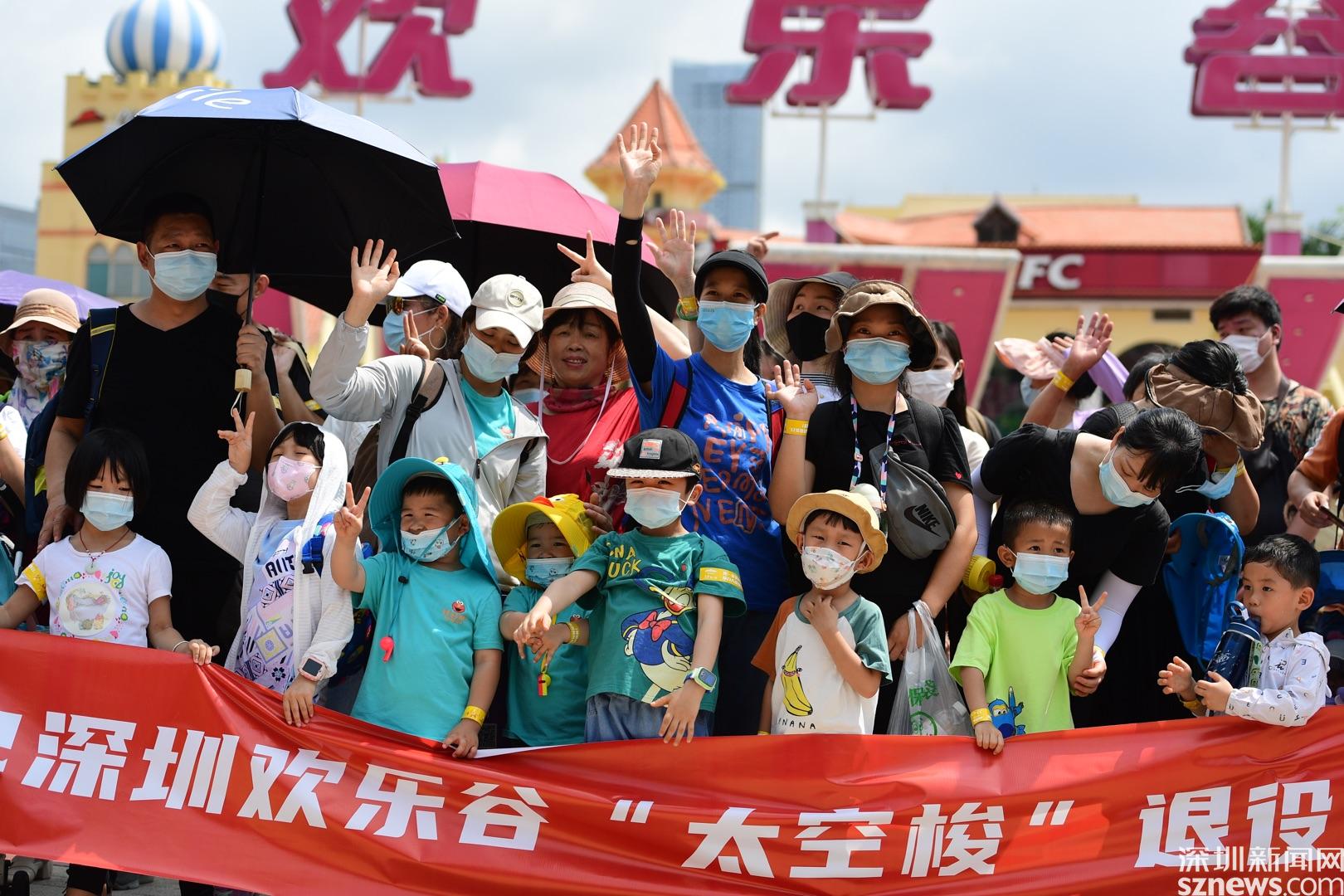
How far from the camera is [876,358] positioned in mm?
4723

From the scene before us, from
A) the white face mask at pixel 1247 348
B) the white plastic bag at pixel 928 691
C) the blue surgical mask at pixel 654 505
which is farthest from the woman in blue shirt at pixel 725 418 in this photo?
the white face mask at pixel 1247 348

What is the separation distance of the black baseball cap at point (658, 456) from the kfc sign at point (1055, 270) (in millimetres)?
25709

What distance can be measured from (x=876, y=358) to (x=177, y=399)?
236cm

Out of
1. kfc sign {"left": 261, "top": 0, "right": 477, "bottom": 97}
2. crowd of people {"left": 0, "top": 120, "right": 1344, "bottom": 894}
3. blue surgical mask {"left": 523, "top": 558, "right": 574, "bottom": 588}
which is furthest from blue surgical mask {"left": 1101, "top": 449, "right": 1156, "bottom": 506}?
kfc sign {"left": 261, "top": 0, "right": 477, "bottom": 97}

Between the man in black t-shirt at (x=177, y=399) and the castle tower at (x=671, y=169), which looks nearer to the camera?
the man in black t-shirt at (x=177, y=399)

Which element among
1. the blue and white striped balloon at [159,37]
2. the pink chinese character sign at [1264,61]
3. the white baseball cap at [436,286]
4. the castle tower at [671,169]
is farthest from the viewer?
the castle tower at [671,169]

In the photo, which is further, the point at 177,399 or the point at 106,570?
the point at 177,399

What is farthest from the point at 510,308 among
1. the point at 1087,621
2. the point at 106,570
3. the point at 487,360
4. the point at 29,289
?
the point at 29,289

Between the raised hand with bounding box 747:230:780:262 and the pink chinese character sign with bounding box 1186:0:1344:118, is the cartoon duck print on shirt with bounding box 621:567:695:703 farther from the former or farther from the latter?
the pink chinese character sign with bounding box 1186:0:1344:118

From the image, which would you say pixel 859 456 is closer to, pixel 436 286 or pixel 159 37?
pixel 436 286

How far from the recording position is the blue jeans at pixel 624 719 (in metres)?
4.50

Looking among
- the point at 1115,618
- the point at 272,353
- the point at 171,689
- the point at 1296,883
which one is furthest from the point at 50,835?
the point at 1296,883

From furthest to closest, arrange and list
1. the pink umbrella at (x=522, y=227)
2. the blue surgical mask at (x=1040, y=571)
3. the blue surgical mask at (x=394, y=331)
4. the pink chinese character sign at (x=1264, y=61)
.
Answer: the pink chinese character sign at (x=1264, y=61) < the pink umbrella at (x=522, y=227) < the blue surgical mask at (x=394, y=331) < the blue surgical mask at (x=1040, y=571)

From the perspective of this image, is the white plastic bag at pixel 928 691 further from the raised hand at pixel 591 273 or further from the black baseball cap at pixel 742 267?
the raised hand at pixel 591 273
